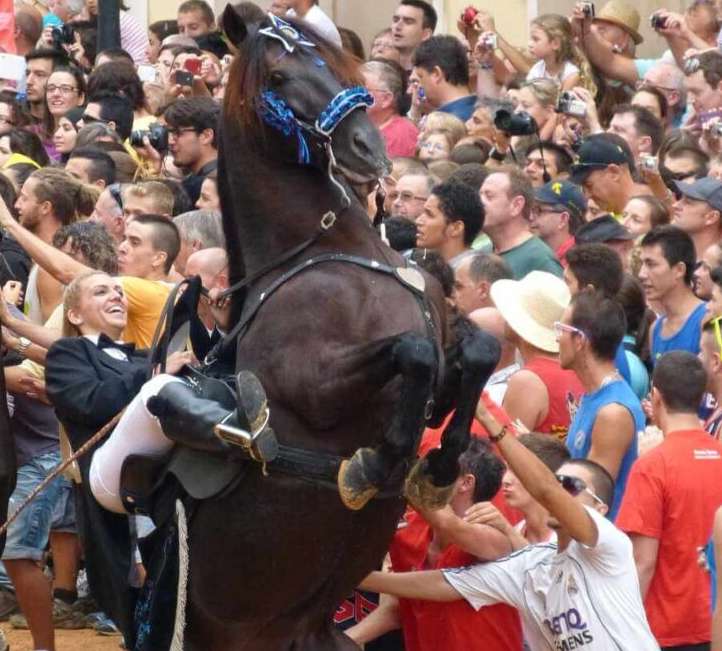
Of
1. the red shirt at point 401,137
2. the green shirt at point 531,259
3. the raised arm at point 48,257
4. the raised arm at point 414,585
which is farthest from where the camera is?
the red shirt at point 401,137

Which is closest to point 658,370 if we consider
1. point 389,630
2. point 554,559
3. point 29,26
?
point 554,559

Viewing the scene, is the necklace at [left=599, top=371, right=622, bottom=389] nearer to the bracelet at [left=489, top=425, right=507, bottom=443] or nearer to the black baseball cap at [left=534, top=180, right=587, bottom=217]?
the bracelet at [left=489, top=425, right=507, bottom=443]

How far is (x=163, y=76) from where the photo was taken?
47.3ft

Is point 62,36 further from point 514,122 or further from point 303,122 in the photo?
point 303,122

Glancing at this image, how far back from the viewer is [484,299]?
9125 millimetres

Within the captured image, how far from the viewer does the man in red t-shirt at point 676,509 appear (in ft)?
23.5

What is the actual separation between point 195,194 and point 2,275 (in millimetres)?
1783

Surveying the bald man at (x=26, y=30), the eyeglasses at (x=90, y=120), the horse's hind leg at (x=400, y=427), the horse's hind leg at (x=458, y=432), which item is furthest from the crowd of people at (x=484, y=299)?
the bald man at (x=26, y=30)

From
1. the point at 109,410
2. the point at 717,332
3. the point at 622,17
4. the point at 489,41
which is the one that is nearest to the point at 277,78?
the point at 109,410

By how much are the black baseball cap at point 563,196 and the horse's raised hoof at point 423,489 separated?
4761 millimetres

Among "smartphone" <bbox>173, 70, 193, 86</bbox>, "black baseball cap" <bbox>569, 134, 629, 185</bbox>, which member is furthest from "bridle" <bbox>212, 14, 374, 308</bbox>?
"smartphone" <bbox>173, 70, 193, 86</bbox>

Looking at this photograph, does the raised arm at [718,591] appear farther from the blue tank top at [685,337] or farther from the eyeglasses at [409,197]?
the eyeglasses at [409,197]

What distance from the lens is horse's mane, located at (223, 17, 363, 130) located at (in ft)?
19.7

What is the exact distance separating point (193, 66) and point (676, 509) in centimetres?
770
